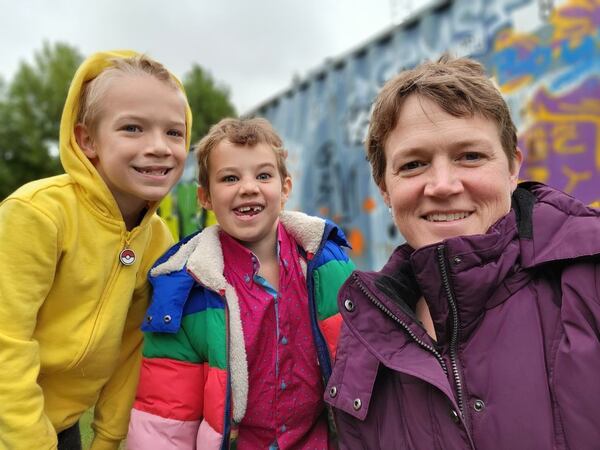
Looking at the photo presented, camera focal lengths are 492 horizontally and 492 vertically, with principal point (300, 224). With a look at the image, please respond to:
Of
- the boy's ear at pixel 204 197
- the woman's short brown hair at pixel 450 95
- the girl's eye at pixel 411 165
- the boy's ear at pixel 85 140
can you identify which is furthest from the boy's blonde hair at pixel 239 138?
the girl's eye at pixel 411 165

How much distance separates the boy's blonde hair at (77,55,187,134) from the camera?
184 cm

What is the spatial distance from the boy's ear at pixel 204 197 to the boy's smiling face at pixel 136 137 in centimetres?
22

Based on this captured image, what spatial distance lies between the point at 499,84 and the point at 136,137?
2.84 m

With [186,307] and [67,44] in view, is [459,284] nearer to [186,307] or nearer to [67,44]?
[186,307]

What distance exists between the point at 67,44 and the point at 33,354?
79.8ft

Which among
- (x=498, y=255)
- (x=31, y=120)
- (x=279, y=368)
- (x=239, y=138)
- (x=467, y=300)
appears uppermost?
(x=31, y=120)

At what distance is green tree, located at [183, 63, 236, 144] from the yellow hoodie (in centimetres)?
2153

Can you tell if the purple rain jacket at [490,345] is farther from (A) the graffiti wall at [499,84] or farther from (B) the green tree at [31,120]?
(B) the green tree at [31,120]

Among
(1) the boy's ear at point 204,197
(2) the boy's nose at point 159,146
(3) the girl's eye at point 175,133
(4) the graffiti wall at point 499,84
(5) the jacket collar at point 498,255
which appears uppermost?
(4) the graffiti wall at point 499,84

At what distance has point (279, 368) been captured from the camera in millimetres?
1735

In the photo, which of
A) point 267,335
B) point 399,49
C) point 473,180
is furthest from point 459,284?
point 399,49

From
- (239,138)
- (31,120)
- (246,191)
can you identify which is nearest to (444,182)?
(246,191)

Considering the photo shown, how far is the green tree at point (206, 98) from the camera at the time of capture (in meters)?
23.2

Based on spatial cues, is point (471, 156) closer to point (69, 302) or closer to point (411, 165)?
point (411, 165)
